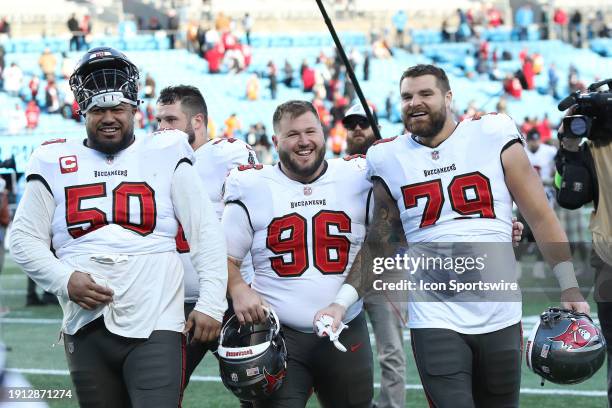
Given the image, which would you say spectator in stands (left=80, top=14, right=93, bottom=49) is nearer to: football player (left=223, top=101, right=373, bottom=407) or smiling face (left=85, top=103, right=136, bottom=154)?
football player (left=223, top=101, right=373, bottom=407)

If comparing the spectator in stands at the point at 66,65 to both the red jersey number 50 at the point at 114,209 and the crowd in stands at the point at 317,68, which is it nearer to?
the crowd in stands at the point at 317,68

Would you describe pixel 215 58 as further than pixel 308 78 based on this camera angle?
Yes

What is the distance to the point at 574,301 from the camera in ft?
15.0

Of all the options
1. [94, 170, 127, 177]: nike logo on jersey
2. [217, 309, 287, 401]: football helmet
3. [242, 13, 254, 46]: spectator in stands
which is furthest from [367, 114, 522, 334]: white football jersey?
[242, 13, 254, 46]: spectator in stands

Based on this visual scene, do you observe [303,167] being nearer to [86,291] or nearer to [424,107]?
[424,107]

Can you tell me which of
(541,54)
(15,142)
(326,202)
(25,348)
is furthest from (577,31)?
(326,202)

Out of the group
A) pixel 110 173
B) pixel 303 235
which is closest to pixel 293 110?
pixel 303 235

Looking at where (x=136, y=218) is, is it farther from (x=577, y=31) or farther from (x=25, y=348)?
(x=577, y=31)

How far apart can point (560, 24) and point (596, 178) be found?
97.9 feet

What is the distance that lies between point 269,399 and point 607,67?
2767 centimetres

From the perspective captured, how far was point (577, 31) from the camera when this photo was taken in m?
33.5

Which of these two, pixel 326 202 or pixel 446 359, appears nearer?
pixel 446 359

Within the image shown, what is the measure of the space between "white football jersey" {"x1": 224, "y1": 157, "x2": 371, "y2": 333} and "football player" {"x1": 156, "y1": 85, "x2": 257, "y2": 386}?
22.0 inches

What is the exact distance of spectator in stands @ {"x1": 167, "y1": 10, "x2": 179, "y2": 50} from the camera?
31.2 metres
